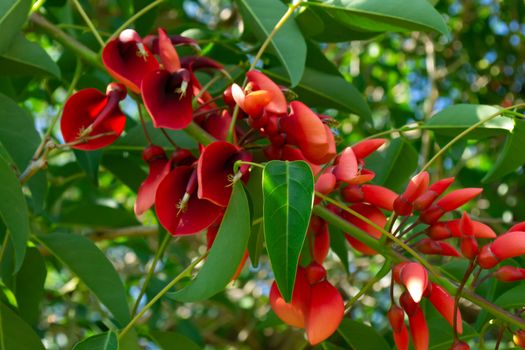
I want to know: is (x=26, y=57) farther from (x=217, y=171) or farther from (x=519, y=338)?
(x=519, y=338)

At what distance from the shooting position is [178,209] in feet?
3.51

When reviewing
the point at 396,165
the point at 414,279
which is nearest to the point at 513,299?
the point at 414,279

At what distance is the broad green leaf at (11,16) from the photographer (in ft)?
3.56

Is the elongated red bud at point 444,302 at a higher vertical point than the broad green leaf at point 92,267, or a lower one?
higher

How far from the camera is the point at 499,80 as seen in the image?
326 centimetres

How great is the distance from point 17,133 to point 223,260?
0.48 meters

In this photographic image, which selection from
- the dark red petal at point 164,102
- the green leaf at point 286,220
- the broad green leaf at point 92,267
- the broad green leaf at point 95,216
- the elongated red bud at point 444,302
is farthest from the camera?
the broad green leaf at point 95,216

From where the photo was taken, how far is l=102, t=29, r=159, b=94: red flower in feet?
3.61

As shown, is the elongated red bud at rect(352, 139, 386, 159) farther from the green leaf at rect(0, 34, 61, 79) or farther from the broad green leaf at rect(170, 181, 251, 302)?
the green leaf at rect(0, 34, 61, 79)

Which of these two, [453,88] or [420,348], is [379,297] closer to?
[453,88]

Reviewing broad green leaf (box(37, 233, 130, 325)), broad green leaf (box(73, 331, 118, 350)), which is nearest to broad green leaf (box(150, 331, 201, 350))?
broad green leaf (box(37, 233, 130, 325))

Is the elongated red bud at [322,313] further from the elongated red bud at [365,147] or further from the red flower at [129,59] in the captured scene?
the red flower at [129,59]

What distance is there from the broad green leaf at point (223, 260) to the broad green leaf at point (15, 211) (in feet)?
0.77

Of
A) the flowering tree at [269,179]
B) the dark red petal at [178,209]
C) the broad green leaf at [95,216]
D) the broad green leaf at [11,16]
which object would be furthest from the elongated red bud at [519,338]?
the broad green leaf at [95,216]
